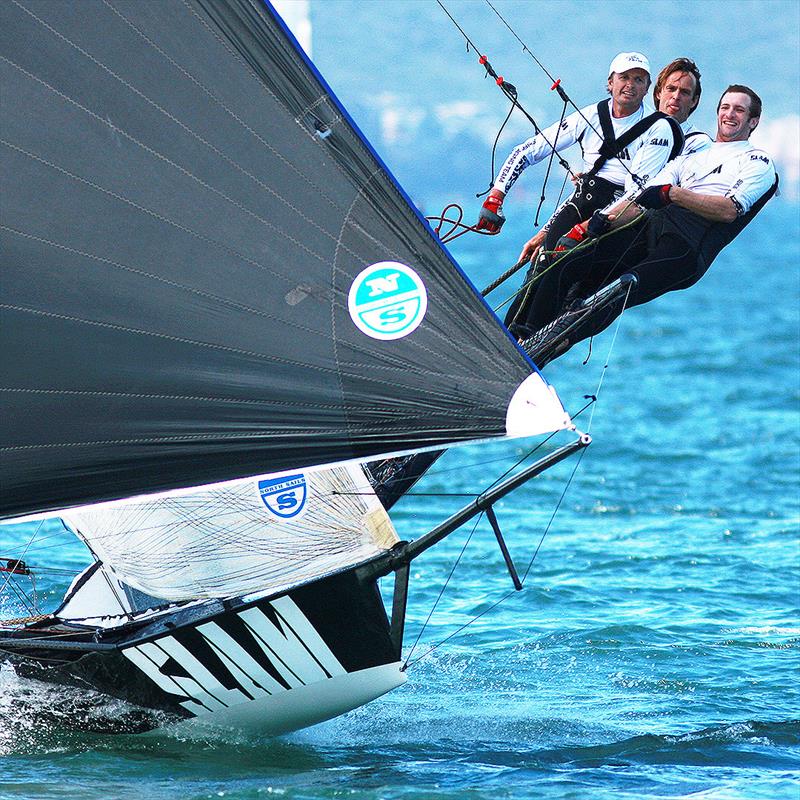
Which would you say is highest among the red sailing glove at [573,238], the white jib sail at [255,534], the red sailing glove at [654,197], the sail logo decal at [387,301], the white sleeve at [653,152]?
the white sleeve at [653,152]

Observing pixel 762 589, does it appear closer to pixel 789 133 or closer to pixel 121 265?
pixel 121 265

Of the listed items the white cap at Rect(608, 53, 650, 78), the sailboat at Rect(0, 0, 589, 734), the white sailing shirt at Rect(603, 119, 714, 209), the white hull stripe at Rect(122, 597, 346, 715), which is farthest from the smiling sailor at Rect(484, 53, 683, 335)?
the white hull stripe at Rect(122, 597, 346, 715)

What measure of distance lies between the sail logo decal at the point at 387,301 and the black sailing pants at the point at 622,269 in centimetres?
230

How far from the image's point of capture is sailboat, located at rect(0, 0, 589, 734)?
18.9ft

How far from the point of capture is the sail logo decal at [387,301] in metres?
5.89

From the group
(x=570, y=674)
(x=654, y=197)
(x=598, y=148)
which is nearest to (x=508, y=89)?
(x=598, y=148)

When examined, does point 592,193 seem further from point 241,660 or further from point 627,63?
point 241,660

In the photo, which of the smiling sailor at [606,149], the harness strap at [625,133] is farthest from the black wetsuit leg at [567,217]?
the harness strap at [625,133]

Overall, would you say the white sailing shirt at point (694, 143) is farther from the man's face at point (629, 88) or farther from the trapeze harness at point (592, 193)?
the man's face at point (629, 88)

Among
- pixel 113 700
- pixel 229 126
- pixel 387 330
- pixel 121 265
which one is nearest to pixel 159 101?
pixel 229 126

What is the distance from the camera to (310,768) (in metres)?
7.03

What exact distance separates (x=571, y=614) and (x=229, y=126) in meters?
5.62

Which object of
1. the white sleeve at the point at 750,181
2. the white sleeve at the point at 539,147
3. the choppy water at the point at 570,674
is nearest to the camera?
the choppy water at the point at 570,674

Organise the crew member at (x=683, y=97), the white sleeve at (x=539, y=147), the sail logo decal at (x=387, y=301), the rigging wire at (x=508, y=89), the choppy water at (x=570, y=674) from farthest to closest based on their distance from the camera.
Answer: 1. the crew member at (x=683, y=97)
2. the white sleeve at (x=539, y=147)
3. the rigging wire at (x=508, y=89)
4. the choppy water at (x=570, y=674)
5. the sail logo decal at (x=387, y=301)
